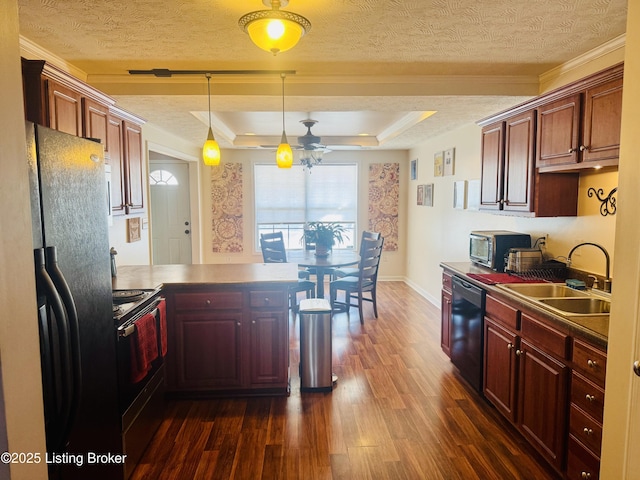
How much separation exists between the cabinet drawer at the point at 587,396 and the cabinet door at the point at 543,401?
0.07m

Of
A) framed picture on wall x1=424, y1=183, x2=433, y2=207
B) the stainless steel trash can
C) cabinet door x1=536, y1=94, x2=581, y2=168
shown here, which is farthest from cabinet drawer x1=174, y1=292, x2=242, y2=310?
framed picture on wall x1=424, y1=183, x2=433, y2=207

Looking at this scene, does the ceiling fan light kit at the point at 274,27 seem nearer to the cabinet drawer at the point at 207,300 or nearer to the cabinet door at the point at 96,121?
the cabinet door at the point at 96,121

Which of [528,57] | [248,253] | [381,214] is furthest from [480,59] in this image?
[248,253]

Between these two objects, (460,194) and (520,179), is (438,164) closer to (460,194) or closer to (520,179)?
(460,194)

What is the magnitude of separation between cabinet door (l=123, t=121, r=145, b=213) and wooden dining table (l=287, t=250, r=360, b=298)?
1.88m

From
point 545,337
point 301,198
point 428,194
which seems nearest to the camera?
point 545,337

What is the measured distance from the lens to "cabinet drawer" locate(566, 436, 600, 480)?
1844 mm

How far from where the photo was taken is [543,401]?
2.24 metres

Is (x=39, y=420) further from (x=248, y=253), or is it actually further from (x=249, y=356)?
(x=248, y=253)

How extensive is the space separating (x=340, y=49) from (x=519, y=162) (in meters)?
1.58

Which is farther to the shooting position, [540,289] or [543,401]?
[540,289]

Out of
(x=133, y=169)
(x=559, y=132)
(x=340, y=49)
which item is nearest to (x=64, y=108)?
(x=133, y=169)

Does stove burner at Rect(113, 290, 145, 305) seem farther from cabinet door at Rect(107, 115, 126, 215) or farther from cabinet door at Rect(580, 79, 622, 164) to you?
cabinet door at Rect(580, 79, 622, 164)

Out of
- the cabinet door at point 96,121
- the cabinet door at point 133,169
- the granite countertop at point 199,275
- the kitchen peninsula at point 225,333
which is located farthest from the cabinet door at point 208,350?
the cabinet door at point 96,121
